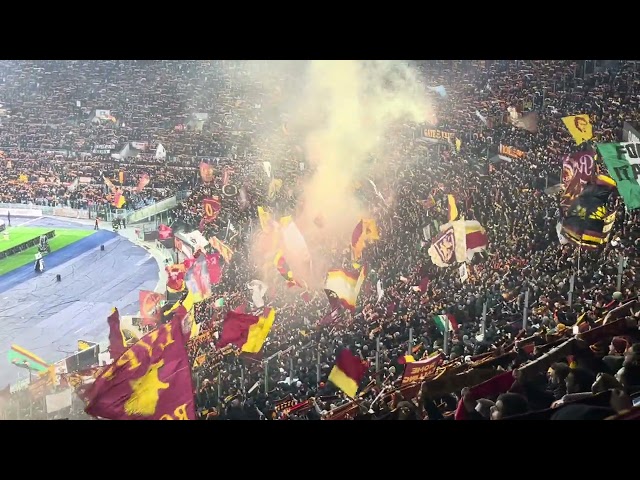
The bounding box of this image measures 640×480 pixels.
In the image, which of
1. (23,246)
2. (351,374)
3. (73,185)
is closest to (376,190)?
(351,374)

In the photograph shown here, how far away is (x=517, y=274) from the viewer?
4184 mm

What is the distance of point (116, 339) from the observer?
4.37 meters

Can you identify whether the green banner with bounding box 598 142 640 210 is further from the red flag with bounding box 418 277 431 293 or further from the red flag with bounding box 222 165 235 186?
the red flag with bounding box 222 165 235 186

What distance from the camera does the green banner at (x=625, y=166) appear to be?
4.09 metres

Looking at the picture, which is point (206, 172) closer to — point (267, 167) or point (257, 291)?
point (267, 167)

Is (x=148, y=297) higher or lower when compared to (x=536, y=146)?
lower

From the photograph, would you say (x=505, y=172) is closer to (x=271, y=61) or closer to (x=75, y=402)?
(x=271, y=61)

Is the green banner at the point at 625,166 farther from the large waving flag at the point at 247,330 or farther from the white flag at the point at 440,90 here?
the large waving flag at the point at 247,330

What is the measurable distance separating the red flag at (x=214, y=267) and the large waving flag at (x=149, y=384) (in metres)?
0.36

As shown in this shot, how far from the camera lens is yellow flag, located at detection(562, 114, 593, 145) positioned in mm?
4117

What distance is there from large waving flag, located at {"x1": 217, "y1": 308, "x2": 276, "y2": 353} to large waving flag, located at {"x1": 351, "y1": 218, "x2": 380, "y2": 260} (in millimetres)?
636
